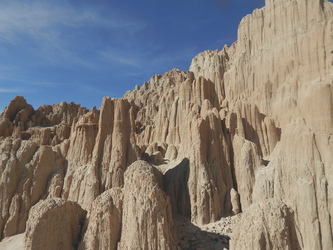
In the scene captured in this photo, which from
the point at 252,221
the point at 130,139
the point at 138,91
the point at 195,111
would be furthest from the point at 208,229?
the point at 138,91

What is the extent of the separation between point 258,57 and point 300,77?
7941mm

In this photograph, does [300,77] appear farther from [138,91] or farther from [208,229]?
[138,91]

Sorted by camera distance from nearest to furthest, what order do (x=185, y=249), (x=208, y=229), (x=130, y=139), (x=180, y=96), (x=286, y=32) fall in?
(x=185, y=249) < (x=208, y=229) < (x=130, y=139) < (x=286, y=32) < (x=180, y=96)

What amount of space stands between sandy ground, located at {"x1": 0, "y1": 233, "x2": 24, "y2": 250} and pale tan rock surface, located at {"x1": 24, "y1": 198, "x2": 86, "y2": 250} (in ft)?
18.7

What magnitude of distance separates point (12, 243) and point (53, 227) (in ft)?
25.4

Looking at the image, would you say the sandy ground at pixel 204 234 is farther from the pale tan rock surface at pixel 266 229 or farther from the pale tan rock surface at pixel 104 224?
the pale tan rock surface at pixel 266 229

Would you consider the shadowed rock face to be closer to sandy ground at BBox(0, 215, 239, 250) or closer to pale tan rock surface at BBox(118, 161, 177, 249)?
pale tan rock surface at BBox(118, 161, 177, 249)

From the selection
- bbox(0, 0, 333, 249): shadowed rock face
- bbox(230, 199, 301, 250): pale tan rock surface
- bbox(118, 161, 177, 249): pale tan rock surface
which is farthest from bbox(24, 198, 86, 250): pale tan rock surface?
bbox(230, 199, 301, 250): pale tan rock surface

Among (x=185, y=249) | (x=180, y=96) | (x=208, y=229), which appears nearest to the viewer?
(x=185, y=249)

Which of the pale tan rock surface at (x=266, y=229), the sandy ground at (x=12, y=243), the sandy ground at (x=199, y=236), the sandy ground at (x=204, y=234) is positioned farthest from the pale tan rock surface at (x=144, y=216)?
the sandy ground at (x=12, y=243)

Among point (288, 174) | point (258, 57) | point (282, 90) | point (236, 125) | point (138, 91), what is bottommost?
Answer: point (288, 174)

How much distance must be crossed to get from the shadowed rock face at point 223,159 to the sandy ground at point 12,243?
2.06 ft

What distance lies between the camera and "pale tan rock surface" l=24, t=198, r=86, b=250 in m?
14.1

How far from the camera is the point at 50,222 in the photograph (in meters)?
14.6
